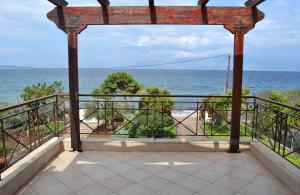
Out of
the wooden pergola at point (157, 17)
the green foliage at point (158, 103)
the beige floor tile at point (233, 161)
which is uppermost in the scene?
the wooden pergola at point (157, 17)

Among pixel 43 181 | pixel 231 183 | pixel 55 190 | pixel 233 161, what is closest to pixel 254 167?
pixel 233 161

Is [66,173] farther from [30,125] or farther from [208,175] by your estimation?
[208,175]

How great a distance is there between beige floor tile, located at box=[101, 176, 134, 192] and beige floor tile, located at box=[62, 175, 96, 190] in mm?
158

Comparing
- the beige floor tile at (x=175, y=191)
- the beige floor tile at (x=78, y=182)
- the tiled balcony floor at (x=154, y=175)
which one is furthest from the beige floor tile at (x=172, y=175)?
the beige floor tile at (x=78, y=182)

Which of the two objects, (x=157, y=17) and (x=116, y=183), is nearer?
(x=116, y=183)

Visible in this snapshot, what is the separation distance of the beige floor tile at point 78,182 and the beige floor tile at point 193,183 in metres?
1.00

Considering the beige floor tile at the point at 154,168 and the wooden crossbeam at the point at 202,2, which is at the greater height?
the wooden crossbeam at the point at 202,2

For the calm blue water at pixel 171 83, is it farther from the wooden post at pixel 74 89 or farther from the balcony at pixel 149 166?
the wooden post at pixel 74 89

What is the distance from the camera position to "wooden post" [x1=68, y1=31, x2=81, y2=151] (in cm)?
320

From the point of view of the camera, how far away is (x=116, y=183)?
8.16 ft

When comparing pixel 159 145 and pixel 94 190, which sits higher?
pixel 159 145

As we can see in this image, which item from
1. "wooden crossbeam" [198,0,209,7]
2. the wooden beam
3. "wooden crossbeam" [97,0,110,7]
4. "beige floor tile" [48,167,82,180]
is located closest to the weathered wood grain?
"wooden crossbeam" [198,0,209,7]

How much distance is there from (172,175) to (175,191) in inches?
15.1

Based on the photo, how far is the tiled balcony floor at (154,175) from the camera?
2.34 meters
